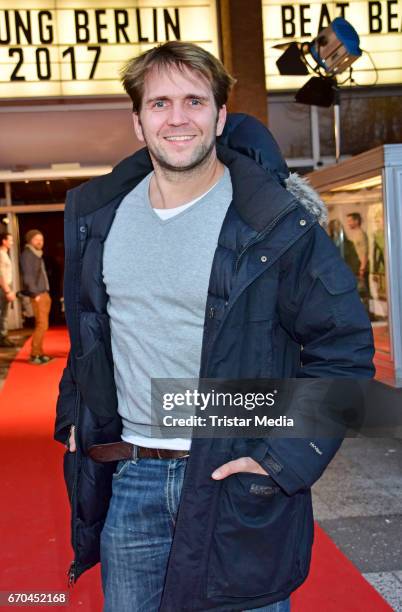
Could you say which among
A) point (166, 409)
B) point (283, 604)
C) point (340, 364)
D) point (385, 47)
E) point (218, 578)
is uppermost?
point (385, 47)

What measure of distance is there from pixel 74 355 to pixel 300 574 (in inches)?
33.1

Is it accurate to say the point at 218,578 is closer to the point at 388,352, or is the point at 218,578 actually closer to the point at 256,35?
the point at 388,352

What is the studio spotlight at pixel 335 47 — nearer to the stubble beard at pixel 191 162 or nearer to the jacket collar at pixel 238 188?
the jacket collar at pixel 238 188

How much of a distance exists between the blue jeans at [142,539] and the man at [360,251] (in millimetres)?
4422

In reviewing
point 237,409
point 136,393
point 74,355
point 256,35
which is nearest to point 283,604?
point 237,409

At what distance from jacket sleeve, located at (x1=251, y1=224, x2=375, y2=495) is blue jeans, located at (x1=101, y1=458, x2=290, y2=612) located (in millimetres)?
290

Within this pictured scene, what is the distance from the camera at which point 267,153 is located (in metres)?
2.09

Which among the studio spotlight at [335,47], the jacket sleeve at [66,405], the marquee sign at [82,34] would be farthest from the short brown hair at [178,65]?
the marquee sign at [82,34]

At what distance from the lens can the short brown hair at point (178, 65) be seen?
2.07 metres

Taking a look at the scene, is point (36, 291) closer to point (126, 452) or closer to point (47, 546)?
point (47, 546)

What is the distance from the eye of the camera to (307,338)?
6.17 feet

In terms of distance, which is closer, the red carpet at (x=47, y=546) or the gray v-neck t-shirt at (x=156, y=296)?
the gray v-neck t-shirt at (x=156, y=296)

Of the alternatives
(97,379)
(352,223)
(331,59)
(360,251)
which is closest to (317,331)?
(97,379)

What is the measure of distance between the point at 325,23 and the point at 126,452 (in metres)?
8.74
